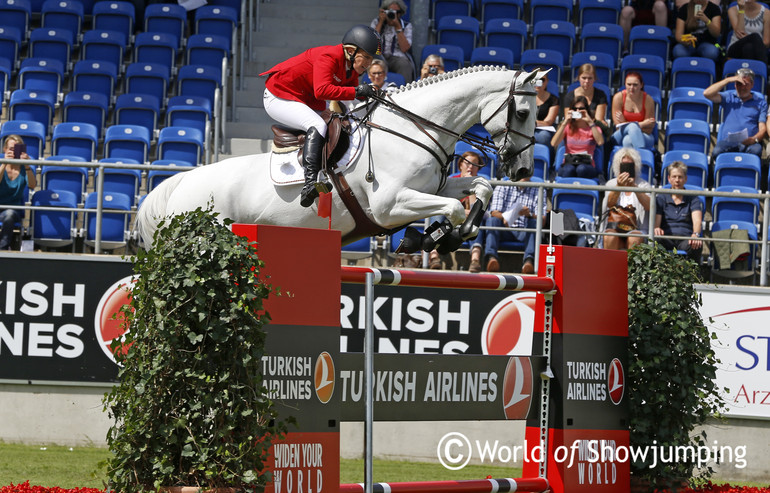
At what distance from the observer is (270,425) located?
4117mm

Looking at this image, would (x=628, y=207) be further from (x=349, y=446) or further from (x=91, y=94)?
(x=91, y=94)

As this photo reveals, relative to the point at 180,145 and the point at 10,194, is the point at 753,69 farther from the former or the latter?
the point at 10,194

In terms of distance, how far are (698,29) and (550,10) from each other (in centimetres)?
183

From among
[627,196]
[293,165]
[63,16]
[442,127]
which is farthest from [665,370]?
[63,16]

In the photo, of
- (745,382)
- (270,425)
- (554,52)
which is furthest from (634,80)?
(270,425)

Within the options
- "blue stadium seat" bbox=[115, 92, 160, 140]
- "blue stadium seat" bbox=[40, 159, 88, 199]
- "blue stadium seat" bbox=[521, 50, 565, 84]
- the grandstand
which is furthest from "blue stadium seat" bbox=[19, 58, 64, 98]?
"blue stadium seat" bbox=[521, 50, 565, 84]

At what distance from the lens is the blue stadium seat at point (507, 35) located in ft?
42.0

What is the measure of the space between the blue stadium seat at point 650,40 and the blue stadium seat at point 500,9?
4.83ft

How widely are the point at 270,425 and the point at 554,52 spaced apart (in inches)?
353

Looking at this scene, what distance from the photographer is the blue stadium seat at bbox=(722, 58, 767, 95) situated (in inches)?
469

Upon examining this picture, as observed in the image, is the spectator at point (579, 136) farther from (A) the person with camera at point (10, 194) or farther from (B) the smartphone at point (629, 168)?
(A) the person with camera at point (10, 194)

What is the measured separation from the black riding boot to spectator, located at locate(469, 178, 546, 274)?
2.57 meters

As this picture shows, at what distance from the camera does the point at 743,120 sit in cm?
1092
